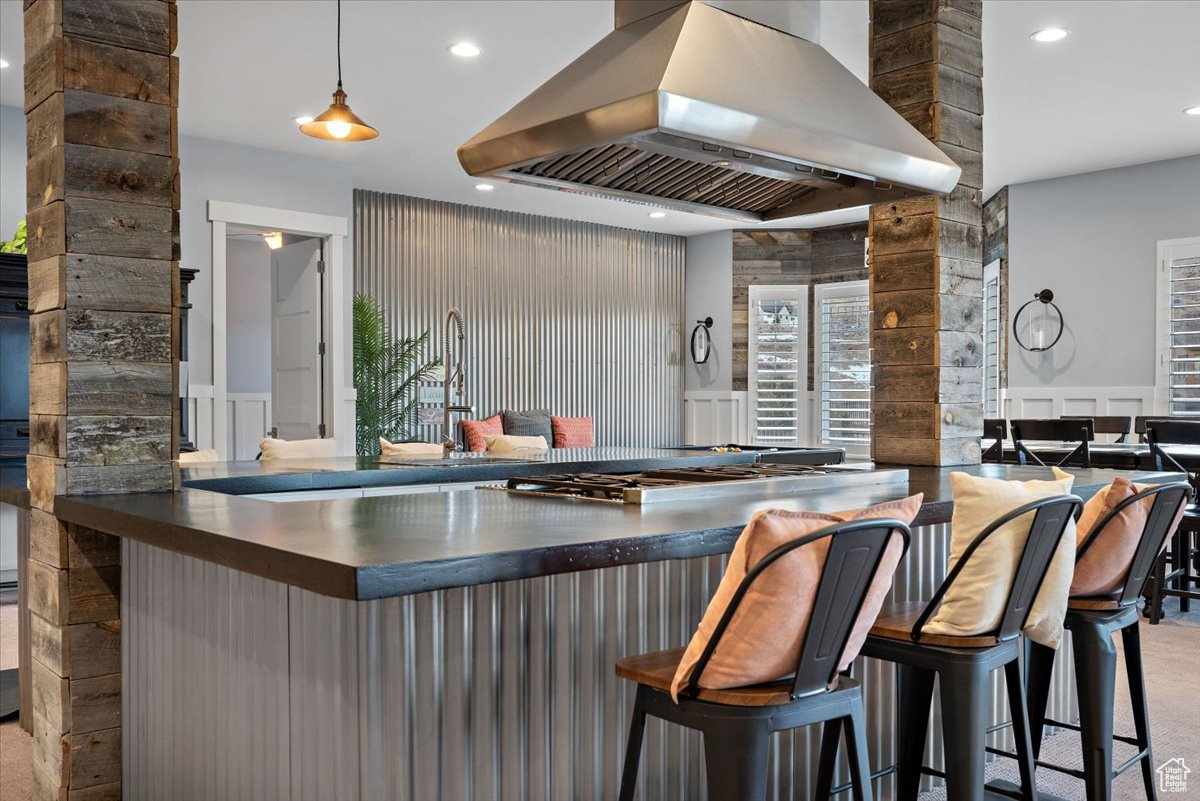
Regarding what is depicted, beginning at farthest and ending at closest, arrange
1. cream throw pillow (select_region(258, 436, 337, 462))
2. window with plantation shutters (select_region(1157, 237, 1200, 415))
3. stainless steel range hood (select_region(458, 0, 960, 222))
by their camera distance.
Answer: window with plantation shutters (select_region(1157, 237, 1200, 415))
cream throw pillow (select_region(258, 436, 337, 462))
stainless steel range hood (select_region(458, 0, 960, 222))

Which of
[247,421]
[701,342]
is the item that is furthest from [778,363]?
[247,421]

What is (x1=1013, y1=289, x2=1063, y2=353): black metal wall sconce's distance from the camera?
823cm

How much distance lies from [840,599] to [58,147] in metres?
2.05

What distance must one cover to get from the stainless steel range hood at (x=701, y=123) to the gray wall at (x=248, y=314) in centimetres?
767

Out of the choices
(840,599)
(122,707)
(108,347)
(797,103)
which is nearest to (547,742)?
(840,599)

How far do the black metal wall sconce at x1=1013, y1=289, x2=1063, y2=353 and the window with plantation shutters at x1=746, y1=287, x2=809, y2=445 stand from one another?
2396 millimetres

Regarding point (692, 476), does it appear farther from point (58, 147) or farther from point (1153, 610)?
point (1153, 610)

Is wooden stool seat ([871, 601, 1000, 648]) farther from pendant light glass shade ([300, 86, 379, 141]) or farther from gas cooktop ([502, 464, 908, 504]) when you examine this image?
pendant light glass shade ([300, 86, 379, 141])

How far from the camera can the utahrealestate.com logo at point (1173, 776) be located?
286 cm

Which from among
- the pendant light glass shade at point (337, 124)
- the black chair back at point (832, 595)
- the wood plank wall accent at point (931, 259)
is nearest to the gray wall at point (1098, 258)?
the wood plank wall accent at point (931, 259)

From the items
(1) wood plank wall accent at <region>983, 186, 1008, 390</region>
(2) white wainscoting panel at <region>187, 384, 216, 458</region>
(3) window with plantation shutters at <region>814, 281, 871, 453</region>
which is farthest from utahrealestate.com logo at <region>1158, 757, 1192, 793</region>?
(3) window with plantation shutters at <region>814, 281, 871, 453</region>

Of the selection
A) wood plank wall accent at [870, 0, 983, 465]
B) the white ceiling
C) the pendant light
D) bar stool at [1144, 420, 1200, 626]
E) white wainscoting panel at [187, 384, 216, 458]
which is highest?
the white ceiling

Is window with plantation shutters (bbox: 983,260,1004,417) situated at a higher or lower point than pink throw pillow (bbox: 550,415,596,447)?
higher

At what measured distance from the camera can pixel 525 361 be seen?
957cm
